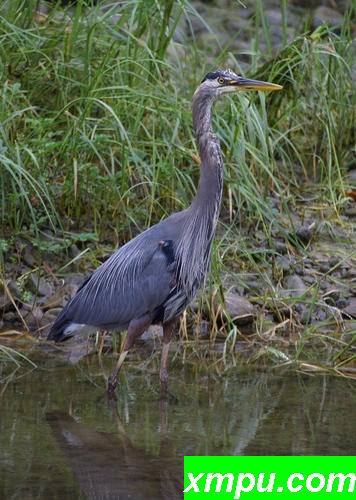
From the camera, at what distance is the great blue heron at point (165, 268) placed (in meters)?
5.77

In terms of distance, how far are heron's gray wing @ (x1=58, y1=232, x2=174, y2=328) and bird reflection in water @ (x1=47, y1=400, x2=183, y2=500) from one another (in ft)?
2.74

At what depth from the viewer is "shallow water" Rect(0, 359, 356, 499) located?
4.29 meters

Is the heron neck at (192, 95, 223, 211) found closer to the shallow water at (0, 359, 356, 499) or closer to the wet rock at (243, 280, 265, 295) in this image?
the shallow water at (0, 359, 356, 499)

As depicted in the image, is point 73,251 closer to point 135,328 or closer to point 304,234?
point 135,328

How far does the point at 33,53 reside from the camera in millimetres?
7473

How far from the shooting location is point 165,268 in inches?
227

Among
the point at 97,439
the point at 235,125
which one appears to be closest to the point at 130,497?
the point at 97,439

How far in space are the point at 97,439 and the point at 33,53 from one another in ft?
11.4

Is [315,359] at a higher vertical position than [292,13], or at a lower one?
lower

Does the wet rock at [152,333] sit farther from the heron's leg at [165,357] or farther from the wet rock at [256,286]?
the heron's leg at [165,357]

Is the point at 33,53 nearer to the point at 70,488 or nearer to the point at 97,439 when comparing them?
the point at 97,439

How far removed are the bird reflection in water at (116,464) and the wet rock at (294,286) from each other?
6.89 feet

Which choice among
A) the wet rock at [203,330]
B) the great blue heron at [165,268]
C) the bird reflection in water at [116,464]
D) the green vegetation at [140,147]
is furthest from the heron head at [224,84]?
the bird reflection in water at [116,464]

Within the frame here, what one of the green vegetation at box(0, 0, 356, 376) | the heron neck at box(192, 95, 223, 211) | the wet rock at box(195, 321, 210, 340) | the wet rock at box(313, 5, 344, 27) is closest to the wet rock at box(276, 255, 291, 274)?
the green vegetation at box(0, 0, 356, 376)
